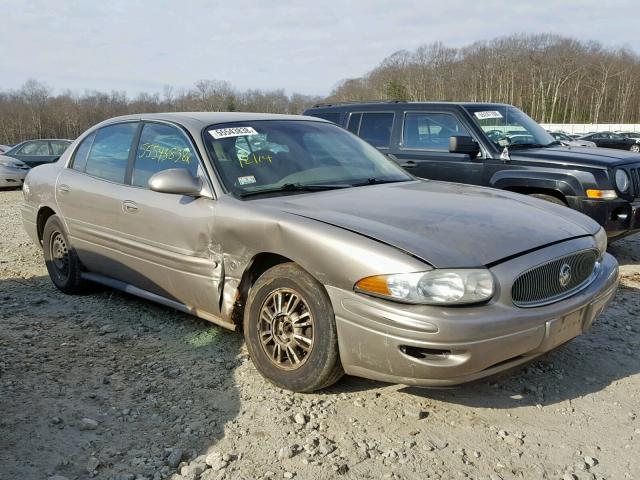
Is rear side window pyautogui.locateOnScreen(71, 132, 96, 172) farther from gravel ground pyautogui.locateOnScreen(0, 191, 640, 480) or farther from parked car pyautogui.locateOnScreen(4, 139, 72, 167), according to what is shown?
parked car pyautogui.locateOnScreen(4, 139, 72, 167)

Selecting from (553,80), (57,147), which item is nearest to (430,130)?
(57,147)

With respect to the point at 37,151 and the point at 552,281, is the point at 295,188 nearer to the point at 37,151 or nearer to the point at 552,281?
the point at 552,281

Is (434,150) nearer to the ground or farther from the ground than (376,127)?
nearer to the ground

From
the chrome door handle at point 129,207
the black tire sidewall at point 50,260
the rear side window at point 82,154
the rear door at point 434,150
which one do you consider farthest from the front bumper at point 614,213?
the black tire sidewall at point 50,260

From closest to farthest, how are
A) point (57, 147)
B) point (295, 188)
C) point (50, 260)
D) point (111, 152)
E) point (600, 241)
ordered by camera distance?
point (600, 241), point (295, 188), point (111, 152), point (50, 260), point (57, 147)

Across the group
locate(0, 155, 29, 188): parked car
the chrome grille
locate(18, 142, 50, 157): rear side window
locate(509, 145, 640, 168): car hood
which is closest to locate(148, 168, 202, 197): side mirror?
the chrome grille

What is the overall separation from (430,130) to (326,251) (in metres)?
4.54

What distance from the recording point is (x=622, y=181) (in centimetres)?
589

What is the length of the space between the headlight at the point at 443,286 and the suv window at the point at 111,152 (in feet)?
8.73

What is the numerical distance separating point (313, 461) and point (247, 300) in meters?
1.11

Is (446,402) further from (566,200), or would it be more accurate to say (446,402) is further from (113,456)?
(566,200)

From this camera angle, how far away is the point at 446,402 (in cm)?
315

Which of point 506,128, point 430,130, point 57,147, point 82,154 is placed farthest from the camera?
point 57,147

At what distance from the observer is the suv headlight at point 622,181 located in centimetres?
583
